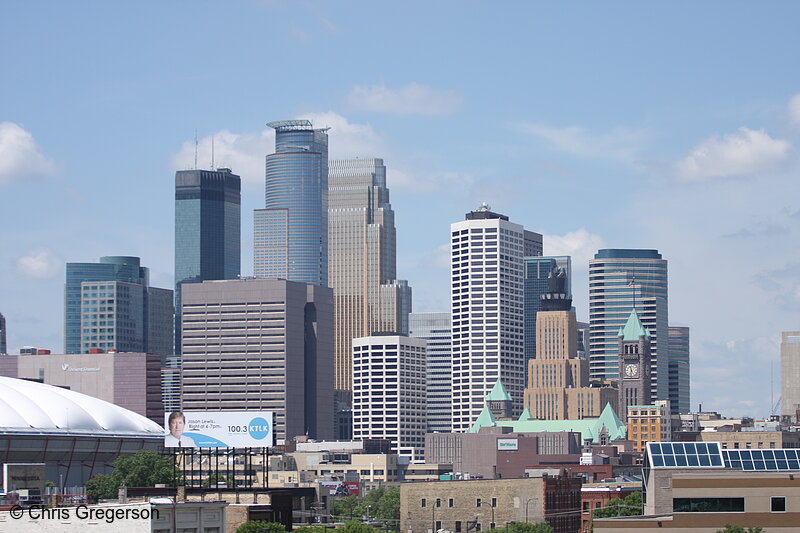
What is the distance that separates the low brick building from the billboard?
4205 cm

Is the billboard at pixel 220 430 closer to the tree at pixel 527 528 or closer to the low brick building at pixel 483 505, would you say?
the tree at pixel 527 528

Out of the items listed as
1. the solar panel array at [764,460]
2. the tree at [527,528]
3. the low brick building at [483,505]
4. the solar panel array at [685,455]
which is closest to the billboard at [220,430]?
the tree at [527,528]

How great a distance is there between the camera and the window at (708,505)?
344 feet

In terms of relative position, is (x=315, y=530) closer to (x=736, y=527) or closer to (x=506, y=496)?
(x=736, y=527)

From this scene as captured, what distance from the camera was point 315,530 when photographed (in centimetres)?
12031

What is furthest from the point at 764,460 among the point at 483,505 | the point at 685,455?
the point at 483,505

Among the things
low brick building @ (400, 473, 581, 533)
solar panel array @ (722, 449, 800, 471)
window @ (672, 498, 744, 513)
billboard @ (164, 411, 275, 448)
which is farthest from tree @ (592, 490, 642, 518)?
window @ (672, 498, 744, 513)

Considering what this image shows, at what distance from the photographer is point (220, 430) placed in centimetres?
14525

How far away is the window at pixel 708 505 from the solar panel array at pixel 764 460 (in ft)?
26.2

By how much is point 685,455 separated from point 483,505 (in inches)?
2733

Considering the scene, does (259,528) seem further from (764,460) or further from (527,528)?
(527,528)

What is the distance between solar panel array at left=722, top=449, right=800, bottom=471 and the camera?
369 feet

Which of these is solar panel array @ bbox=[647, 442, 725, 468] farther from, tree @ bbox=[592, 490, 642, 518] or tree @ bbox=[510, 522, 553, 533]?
tree @ bbox=[592, 490, 642, 518]

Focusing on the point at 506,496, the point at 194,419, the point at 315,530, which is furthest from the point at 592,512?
the point at 315,530
